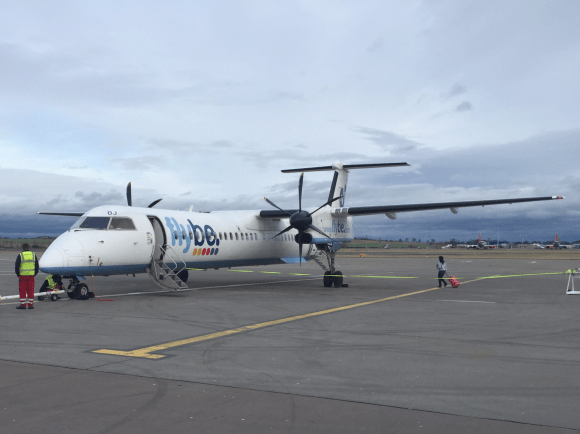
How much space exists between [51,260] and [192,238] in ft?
18.6

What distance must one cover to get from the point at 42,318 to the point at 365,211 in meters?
14.9

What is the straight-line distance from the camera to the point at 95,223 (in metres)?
16.0

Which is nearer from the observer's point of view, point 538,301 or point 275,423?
point 275,423

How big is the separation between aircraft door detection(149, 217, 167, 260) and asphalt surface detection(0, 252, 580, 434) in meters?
4.62

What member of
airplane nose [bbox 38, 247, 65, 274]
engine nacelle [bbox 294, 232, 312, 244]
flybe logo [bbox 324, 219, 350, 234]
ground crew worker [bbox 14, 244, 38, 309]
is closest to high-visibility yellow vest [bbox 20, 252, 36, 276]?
ground crew worker [bbox 14, 244, 38, 309]

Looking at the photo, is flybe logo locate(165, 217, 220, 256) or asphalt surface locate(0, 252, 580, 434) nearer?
asphalt surface locate(0, 252, 580, 434)

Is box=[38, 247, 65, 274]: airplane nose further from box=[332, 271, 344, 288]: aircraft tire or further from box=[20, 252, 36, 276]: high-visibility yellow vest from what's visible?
box=[332, 271, 344, 288]: aircraft tire

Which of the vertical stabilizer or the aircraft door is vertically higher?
the vertical stabilizer

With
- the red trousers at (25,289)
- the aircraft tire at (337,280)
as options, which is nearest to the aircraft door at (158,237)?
the red trousers at (25,289)

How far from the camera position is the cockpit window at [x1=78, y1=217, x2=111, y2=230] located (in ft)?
Result: 51.9

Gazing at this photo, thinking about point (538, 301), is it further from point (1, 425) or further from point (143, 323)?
point (1, 425)

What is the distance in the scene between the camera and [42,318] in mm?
11461

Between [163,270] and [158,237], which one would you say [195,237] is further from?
[163,270]

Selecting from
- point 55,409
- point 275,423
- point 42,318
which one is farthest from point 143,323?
point 275,423
